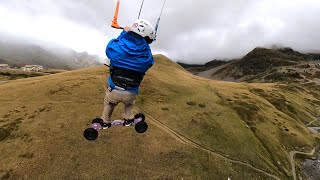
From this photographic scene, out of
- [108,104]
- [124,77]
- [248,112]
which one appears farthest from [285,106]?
[124,77]

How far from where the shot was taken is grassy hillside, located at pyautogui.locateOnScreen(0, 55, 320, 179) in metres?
62.2

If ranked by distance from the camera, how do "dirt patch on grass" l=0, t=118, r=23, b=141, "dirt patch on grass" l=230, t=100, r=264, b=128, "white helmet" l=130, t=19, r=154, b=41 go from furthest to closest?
"dirt patch on grass" l=230, t=100, r=264, b=128 → "dirt patch on grass" l=0, t=118, r=23, b=141 → "white helmet" l=130, t=19, r=154, b=41

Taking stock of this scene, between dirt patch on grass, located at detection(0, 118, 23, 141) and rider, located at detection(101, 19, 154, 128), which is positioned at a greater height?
rider, located at detection(101, 19, 154, 128)

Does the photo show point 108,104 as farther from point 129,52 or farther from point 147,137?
point 147,137

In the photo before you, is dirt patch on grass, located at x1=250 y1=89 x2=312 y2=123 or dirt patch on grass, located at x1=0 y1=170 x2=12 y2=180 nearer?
dirt patch on grass, located at x1=0 y1=170 x2=12 y2=180

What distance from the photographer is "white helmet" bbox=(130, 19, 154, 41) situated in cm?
1602

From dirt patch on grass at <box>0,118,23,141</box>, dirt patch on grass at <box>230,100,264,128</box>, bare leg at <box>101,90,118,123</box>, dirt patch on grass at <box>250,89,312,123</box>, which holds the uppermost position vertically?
bare leg at <box>101,90,118,123</box>

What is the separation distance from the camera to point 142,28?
16000 mm

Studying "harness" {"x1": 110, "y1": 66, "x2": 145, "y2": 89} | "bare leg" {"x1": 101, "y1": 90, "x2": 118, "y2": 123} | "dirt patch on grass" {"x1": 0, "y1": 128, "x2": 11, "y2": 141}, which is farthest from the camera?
"dirt patch on grass" {"x1": 0, "y1": 128, "x2": 11, "y2": 141}

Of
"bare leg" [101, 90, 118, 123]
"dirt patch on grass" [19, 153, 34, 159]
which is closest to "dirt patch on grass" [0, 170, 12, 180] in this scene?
"dirt patch on grass" [19, 153, 34, 159]

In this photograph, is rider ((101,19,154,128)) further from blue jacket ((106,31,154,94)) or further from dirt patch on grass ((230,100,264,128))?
dirt patch on grass ((230,100,264,128))

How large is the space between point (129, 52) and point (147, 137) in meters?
58.0

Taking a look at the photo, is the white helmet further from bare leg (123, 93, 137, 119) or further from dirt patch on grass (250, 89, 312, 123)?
dirt patch on grass (250, 89, 312, 123)

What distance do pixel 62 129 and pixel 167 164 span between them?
999 inches
